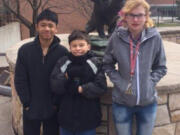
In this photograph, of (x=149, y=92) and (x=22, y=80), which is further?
(x=22, y=80)

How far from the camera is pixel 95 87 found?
2.34m

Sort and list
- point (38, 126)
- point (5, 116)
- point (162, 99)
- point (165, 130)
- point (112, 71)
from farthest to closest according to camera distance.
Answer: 1. point (5, 116)
2. point (165, 130)
3. point (162, 99)
4. point (38, 126)
5. point (112, 71)

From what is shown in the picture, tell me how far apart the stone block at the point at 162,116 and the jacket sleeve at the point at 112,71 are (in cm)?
72

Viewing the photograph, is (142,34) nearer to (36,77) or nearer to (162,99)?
(162,99)

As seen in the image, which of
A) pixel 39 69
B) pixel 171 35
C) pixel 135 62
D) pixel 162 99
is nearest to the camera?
pixel 135 62

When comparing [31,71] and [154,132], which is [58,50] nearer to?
[31,71]

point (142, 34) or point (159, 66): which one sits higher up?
point (142, 34)

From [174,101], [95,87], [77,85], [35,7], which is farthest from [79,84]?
[35,7]

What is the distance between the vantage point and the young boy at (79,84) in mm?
2350

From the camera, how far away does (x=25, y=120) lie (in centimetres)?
270

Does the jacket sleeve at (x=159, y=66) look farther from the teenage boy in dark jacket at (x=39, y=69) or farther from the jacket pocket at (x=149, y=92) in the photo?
the teenage boy in dark jacket at (x=39, y=69)

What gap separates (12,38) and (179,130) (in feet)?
34.8

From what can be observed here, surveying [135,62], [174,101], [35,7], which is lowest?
[174,101]

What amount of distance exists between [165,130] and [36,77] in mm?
1444
